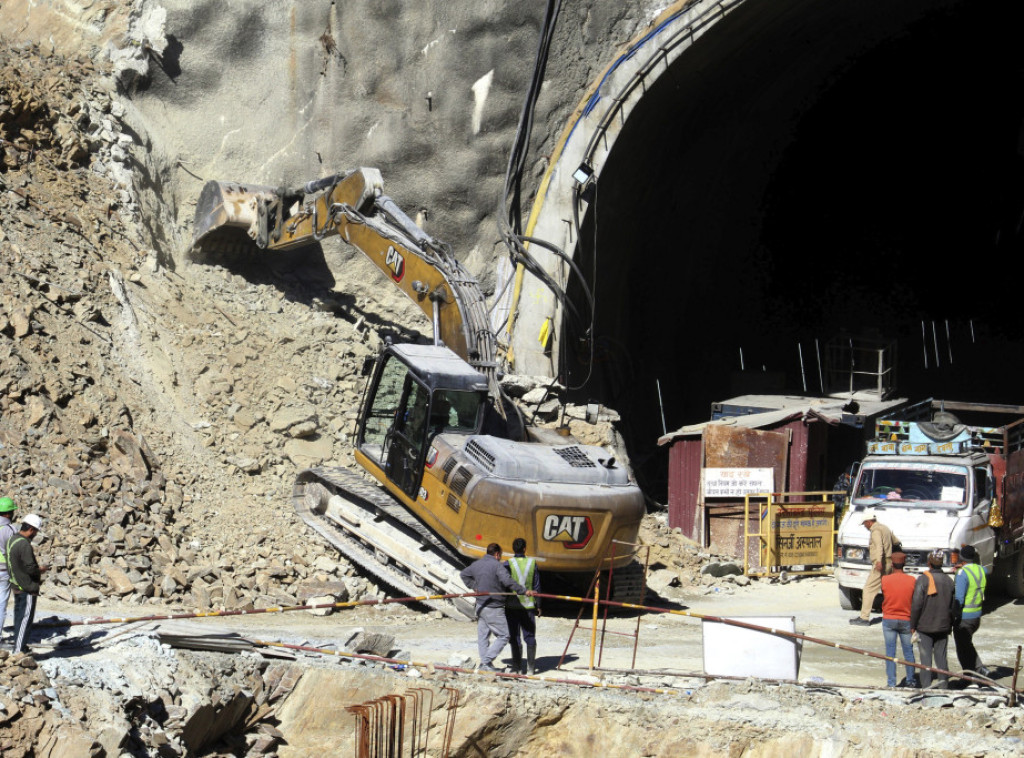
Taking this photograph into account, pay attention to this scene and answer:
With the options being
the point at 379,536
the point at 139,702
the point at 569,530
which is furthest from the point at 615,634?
the point at 139,702

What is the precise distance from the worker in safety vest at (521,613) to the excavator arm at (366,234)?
17.4 ft

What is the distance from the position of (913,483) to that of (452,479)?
5.99m

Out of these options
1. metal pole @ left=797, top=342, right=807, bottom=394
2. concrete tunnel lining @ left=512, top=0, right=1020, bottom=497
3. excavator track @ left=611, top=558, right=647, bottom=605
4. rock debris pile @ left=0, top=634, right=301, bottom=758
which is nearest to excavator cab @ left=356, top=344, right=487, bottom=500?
excavator track @ left=611, top=558, right=647, bottom=605

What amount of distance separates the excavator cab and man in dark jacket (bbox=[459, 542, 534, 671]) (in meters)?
3.59

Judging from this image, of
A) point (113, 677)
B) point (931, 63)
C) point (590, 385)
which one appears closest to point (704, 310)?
point (590, 385)

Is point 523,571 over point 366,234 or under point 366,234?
under

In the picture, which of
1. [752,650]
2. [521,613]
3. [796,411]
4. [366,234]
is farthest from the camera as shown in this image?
[796,411]

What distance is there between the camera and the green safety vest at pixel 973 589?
11.5 meters

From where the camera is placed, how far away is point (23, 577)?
9648 mm

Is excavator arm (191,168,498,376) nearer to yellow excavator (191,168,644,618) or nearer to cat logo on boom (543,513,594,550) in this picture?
yellow excavator (191,168,644,618)

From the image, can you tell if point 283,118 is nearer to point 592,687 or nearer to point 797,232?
point 797,232

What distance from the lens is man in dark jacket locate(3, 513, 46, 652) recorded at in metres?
9.62

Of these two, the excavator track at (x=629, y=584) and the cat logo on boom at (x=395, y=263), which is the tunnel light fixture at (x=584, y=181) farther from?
the excavator track at (x=629, y=584)

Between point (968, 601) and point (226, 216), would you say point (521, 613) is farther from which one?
point (226, 216)
